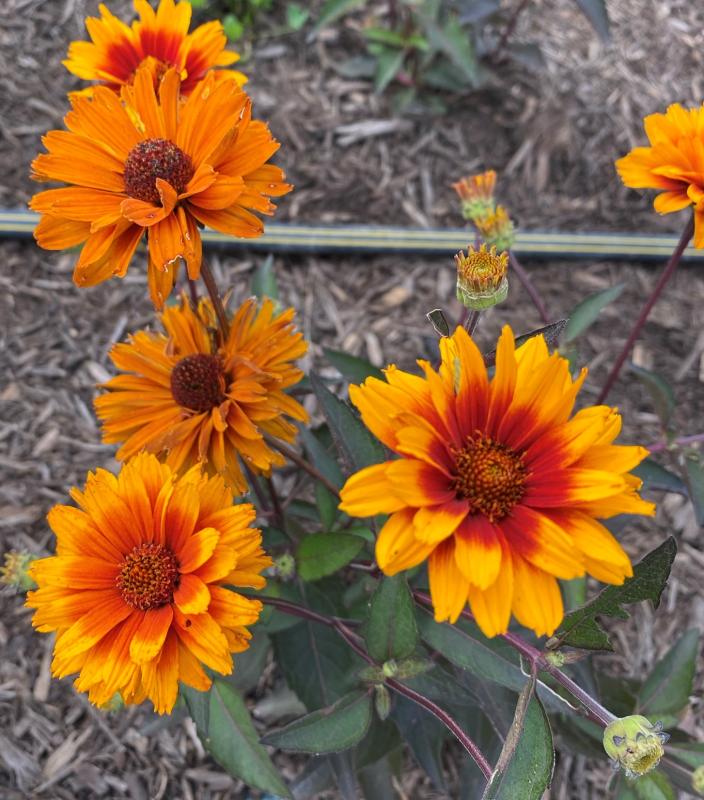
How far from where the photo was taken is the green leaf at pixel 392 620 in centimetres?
111

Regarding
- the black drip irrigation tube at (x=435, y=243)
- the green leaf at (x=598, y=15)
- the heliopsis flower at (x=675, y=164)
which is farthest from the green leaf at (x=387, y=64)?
the heliopsis flower at (x=675, y=164)

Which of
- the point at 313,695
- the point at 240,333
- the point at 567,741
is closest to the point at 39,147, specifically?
the point at 240,333

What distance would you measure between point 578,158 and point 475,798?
189cm

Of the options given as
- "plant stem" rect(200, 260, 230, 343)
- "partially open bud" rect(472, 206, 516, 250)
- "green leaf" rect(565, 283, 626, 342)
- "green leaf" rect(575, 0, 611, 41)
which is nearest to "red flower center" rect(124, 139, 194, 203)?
"plant stem" rect(200, 260, 230, 343)

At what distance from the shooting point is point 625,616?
1.06 meters

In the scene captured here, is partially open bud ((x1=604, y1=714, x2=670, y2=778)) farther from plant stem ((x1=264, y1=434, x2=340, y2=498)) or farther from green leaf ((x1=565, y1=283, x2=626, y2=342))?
green leaf ((x1=565, y1=283, x2=626, y2=342))

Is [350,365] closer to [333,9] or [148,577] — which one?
[148,577]

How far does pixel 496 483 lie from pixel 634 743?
353 mm

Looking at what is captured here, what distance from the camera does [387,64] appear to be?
2.41 m

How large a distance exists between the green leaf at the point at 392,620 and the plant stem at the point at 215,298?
487 mm

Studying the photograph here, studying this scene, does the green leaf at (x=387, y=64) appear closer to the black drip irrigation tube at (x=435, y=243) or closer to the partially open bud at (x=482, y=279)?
the black drip irrigation tube at (x=435, y=243)

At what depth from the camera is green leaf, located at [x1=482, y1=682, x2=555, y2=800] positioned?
0.95 m

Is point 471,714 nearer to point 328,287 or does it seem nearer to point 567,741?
point 567,741

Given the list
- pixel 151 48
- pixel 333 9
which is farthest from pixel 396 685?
pixel 333 9
